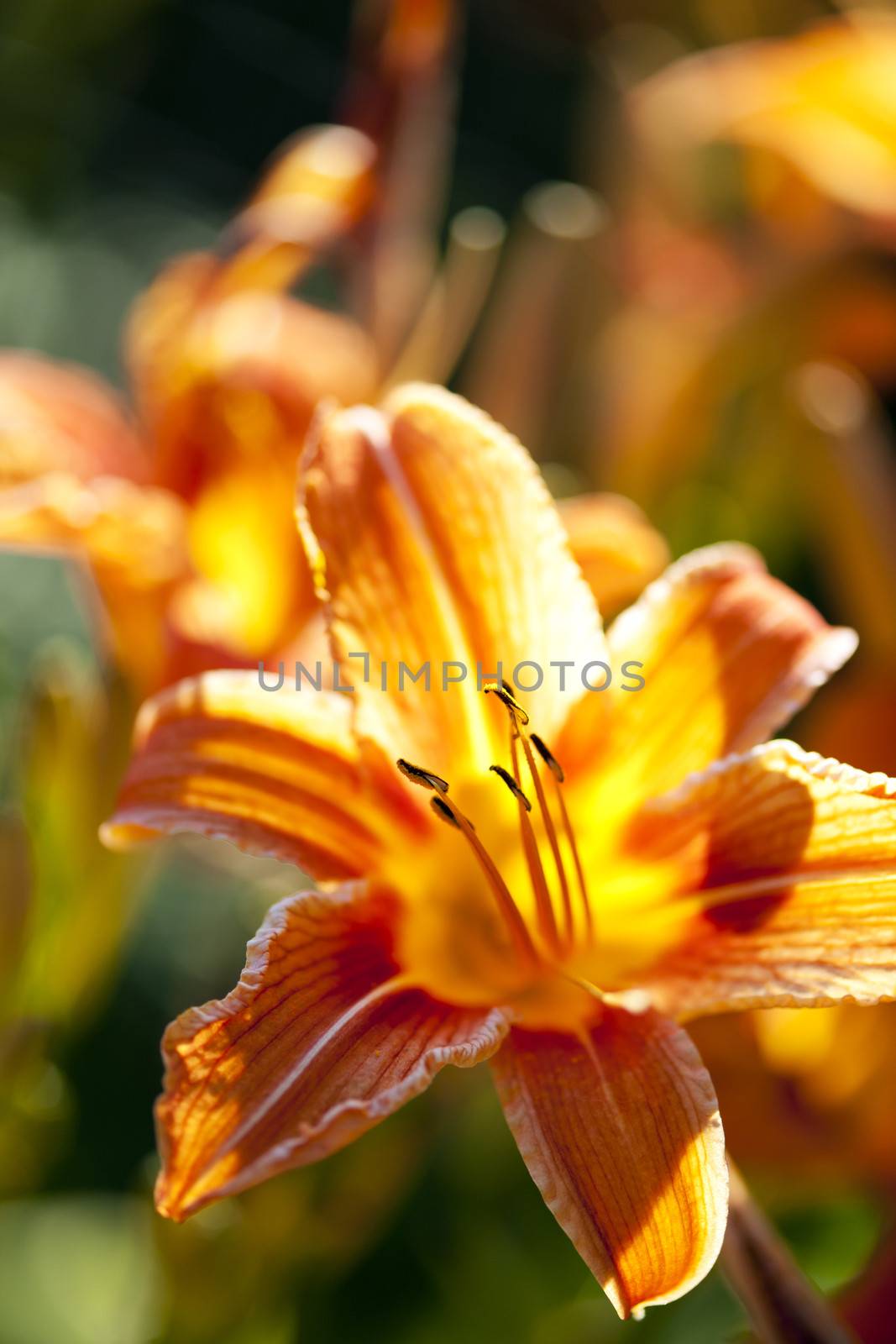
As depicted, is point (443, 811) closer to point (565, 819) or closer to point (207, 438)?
point (565, 819)

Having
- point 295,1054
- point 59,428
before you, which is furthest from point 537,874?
point 59,428

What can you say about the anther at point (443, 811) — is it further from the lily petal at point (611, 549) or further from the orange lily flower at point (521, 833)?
the lily petal at point (611, 549)

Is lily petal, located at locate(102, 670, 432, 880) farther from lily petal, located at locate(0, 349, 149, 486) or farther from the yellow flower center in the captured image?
lily petal, located at locate(0, 349, 149, 486)

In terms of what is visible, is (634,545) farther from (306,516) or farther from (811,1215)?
(811,1215)

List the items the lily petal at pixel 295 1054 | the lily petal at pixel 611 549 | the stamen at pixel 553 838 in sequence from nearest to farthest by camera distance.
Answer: the lily petal at pixel 295 1054, the stamen at pixel 553 838, the lily petal at pixel 611 549

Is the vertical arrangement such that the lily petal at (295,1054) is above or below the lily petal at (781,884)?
below

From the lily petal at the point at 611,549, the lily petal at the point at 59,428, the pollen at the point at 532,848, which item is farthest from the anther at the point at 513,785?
the lily petal at the point at 59,428
